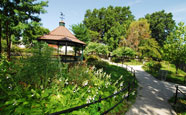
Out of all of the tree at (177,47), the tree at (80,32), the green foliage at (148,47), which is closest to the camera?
the tree at (177,47)

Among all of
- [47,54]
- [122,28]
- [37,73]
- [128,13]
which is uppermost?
[128,13]

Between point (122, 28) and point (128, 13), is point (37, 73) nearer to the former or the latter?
point (122, 28)

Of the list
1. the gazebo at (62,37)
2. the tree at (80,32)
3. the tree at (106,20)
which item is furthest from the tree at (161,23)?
the gazebo at (62,37)

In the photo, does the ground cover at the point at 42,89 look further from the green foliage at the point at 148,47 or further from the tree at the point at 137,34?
the tree at the point at 137,34

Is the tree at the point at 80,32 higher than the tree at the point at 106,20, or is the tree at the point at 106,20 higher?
the tree at the point at 106,20

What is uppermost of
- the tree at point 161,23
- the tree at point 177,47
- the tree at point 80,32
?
the tree at point 161,23

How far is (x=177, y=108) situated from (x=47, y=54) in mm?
5797

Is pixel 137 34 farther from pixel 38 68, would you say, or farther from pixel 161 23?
pixel 38 68

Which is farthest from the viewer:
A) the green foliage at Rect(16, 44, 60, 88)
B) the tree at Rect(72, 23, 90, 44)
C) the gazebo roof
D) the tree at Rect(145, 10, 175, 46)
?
the tree at Rect(145, 10, 175, 46)

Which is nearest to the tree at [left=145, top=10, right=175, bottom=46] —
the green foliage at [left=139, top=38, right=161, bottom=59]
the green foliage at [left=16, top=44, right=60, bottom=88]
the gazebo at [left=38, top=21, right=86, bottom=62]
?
the green foliage at [left=139, top=38, right=161, bottom=59]

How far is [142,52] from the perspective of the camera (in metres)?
26.2

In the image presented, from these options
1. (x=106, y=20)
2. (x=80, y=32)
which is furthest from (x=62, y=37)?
(x=106, y=20)

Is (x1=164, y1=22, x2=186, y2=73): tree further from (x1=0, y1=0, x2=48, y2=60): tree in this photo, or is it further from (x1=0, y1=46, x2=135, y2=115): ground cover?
(x1=0, y1=0, x2=48, y2=60): tree

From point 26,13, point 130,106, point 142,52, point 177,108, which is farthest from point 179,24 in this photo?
point 26,13
